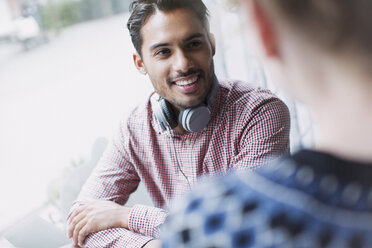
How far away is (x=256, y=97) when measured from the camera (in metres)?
1.38

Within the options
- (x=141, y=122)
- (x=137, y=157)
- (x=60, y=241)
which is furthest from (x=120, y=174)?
(x=60, y=241)

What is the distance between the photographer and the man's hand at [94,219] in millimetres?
1333

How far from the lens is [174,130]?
1.47 meters

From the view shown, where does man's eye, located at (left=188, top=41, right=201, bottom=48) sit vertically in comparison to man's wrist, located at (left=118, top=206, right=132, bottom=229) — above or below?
above

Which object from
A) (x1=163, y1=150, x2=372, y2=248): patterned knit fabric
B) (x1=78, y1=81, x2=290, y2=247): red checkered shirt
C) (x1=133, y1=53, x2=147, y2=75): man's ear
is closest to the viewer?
(x1=163, y1=150, x2=372, y2=248): patterned knit fabric

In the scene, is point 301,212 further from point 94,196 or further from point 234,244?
point 94,196

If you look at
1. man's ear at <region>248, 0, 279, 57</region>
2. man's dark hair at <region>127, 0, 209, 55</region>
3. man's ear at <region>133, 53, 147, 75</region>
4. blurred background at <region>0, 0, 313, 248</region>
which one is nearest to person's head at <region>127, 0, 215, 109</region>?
man's dark hair at <region>127, 0, 209, 55</region>

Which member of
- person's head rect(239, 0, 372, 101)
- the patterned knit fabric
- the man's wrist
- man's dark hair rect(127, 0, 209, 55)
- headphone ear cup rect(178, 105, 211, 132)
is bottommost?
the man's wrist

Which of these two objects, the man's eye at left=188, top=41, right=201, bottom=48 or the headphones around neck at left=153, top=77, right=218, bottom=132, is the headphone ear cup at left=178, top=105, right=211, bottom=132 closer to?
the headphones around neck at left=153, top=77, right=218, bottom=132

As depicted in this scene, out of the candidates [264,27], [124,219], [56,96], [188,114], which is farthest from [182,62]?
[264,27]

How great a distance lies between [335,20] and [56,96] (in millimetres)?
1637

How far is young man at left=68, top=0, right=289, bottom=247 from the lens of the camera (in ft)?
4.38

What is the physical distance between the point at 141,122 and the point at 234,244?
1.18m

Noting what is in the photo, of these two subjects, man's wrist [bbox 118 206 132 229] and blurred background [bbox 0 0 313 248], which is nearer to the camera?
man's wrist [bbox 118 206 132 229]
